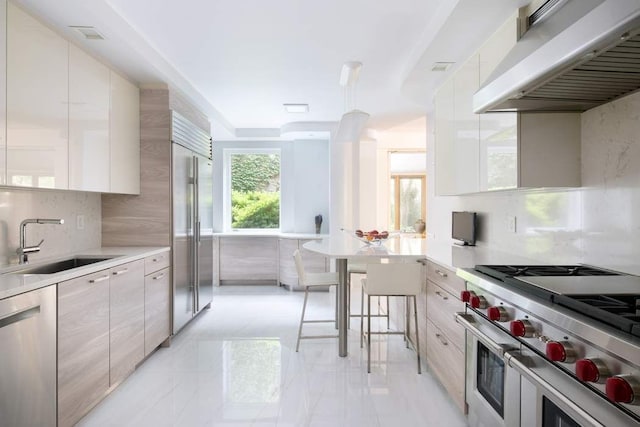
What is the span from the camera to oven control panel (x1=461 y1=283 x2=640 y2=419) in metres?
0.97

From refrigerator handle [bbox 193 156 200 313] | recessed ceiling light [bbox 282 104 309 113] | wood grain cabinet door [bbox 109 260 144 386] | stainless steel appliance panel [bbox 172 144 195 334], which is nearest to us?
wood grain cabinet door [bbox 109 260 144 386]

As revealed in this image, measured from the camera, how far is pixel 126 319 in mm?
2793

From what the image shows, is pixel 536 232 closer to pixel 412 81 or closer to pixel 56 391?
pixel 412 81

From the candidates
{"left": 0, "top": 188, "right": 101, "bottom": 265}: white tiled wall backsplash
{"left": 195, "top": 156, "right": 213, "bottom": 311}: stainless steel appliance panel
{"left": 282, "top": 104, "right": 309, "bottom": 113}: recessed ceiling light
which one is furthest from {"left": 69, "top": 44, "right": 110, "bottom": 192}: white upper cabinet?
{"left": 282, "top": 104, "right": 309, "bottom": 113}: recessed ceiling light

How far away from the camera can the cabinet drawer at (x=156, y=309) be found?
10.3 ft

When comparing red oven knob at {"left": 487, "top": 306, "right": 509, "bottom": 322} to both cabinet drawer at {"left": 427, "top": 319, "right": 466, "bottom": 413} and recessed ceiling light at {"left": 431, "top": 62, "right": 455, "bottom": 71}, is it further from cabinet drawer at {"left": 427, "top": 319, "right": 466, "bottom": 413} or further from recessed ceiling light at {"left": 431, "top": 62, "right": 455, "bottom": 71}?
recessed ceiling light at {"left": 431, "top": 62, "right": 455, "bottom": 71}

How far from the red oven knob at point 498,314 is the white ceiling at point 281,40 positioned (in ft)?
5.55

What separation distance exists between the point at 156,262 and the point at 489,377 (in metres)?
2.69

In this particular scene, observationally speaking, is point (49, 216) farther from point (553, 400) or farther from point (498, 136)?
point (553, 400)

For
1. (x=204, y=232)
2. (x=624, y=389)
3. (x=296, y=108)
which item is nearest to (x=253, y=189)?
(x=296, y=108)

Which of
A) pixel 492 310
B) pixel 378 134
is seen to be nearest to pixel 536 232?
pixel 492 310

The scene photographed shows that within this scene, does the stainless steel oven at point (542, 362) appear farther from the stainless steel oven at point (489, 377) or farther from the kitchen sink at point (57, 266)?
the kitchen sink at point (57, 266)

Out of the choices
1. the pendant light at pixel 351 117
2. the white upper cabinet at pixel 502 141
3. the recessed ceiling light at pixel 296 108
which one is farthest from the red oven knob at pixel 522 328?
the recessed ceiling light at pixel 296 108

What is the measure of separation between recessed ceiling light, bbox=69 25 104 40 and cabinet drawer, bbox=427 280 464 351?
2.82 meters
